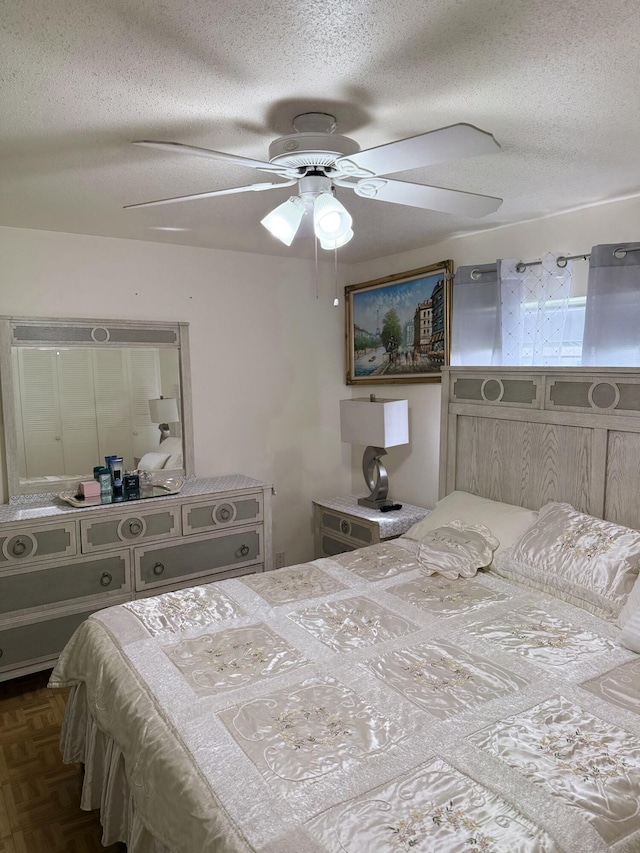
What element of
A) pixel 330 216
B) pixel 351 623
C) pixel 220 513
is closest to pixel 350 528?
pixel 220 513

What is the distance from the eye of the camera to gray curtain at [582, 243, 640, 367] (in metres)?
2.54

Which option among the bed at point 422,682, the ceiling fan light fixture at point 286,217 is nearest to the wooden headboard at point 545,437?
the bed at point 422,682

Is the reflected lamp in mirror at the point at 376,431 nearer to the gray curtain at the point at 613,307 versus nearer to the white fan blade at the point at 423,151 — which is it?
the gray curtain at the point at 613,307

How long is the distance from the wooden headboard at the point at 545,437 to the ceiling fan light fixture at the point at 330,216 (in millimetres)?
1486

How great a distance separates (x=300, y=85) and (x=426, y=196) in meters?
0.57

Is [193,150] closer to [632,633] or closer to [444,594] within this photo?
[444,594]

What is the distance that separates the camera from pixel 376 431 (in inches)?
141

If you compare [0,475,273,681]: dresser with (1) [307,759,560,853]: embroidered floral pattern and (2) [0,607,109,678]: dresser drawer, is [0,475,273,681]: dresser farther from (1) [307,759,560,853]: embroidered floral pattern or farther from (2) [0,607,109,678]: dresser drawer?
(1) [307,759,560,853]: embroidered floral pattern

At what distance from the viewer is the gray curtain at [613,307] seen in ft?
8.32

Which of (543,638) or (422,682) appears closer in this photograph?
(422,682)

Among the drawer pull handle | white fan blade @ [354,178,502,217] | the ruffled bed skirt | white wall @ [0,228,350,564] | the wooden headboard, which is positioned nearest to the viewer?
the ruffled bed skirt

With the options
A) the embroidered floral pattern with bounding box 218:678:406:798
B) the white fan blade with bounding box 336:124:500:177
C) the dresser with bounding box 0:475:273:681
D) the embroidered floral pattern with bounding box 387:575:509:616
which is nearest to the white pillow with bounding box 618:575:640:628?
the embroidered floral pattern with bounding box 387:575:509:616

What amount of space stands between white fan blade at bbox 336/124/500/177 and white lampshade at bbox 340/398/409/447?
198 cm

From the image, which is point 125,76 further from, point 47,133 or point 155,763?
point 155,763
